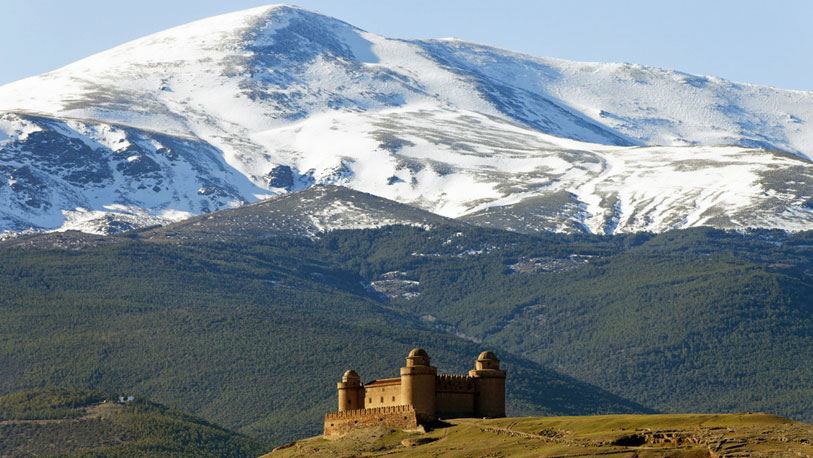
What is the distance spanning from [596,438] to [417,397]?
2804cm

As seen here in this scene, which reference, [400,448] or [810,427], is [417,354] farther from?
[810,427]

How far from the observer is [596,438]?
14012 centimetres

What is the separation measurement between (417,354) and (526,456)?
3203 centimetres

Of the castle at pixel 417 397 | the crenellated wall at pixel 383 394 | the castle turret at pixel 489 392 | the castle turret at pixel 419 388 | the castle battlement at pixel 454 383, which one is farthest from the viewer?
the castle turret at pixel 489 392

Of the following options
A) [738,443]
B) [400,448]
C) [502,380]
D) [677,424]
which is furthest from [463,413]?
[738,443]

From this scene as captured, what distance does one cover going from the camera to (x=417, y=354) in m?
→ 168

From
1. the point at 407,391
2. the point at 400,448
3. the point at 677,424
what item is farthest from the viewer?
the point at 407,391

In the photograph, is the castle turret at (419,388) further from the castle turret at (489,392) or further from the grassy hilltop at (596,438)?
the castle turret at (489,392)

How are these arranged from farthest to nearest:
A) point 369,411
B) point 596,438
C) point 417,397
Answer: point 369,411 < point 417,397 < point 596,438

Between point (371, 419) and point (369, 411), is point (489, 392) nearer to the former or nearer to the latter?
point (369, 411)

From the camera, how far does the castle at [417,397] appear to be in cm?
16388

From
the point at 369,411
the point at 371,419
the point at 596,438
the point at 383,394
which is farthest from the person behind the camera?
the point at 383,394

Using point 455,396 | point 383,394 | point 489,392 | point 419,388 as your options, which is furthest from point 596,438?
point 383,394

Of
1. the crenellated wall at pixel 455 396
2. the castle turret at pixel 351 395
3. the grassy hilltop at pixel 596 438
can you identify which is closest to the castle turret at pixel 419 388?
the crenellated wall at pixel 455 396
